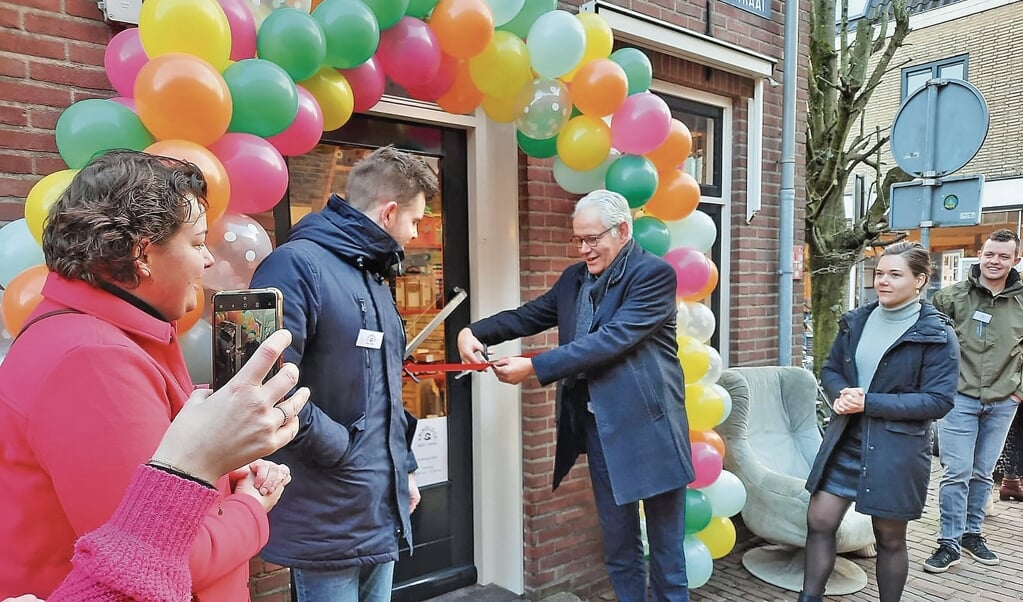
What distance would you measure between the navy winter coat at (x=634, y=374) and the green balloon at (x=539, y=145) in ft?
2.13

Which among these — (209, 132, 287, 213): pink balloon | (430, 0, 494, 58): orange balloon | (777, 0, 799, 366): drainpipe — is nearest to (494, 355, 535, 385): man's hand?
(209, 132, 287, 213): pink balloon

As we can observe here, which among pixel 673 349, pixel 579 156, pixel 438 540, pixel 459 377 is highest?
A: pixel 579 156

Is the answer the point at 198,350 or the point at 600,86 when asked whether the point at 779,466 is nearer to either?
the point at 600,86

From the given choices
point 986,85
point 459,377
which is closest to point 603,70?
point 459,377

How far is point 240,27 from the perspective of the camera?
1.86m

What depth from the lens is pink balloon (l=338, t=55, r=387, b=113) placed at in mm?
2178

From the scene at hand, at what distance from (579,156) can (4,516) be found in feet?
7.65

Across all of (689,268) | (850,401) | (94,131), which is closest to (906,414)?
(850,401)

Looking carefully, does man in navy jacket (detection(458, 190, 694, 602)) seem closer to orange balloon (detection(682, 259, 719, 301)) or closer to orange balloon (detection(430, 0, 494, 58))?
orange balloon (detection(682, 259, 719, 301))

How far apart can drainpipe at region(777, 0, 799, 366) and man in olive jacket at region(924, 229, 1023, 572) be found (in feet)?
3.63

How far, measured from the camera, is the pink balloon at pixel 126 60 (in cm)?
178

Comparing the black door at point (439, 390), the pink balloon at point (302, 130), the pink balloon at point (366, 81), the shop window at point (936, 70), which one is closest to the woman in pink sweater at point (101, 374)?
the pink balloon at point (302, 130)

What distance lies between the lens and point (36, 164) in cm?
200

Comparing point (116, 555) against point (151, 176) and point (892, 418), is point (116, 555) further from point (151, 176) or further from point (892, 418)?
point (892, 418)
